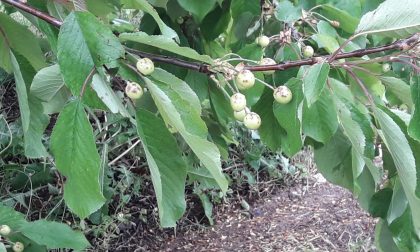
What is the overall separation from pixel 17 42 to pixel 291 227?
6.36 ft

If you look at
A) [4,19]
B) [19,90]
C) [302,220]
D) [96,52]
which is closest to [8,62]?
[4,19]

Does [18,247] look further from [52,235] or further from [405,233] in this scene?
[405,233]

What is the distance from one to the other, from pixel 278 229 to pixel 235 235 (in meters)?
0.21

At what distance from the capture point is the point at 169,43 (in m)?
0.61

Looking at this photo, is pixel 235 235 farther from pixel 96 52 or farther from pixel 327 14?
pixel 96 52

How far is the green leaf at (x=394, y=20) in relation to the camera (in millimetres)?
655

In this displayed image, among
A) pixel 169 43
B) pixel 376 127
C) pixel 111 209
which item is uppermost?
pixel 169 43

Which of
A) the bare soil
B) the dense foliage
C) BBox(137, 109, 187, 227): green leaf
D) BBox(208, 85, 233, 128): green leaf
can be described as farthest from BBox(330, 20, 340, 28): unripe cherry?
the bare soil

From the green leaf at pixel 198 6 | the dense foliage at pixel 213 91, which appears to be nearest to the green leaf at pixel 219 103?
the dense foliage at pixel 213 91

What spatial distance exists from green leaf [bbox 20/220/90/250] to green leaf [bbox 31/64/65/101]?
0.28 m

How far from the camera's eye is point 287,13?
1036mm

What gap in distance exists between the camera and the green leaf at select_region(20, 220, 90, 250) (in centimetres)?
97

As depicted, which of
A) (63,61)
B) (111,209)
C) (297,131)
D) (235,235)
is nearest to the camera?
(63,61)

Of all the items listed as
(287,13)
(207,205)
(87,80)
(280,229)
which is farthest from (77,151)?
(280,229)
